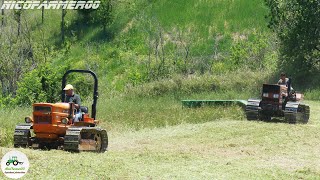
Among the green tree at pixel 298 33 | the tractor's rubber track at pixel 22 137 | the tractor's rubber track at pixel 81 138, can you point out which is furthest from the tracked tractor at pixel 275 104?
the green tree at pixel 298 33

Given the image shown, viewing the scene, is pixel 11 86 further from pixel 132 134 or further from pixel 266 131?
pixel 266 131

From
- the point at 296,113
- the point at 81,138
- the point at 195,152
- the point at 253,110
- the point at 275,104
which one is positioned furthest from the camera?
the point at 253,110

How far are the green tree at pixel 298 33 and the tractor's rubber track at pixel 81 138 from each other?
23.2 m

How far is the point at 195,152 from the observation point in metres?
15.6

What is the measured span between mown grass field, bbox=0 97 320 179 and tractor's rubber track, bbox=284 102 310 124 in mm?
448

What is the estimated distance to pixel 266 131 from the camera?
64.0ft

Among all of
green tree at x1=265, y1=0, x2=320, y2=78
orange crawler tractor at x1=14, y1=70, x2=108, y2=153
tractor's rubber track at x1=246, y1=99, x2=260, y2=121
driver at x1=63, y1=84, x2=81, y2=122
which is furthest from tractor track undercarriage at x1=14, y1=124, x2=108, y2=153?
green tree at x1=265, y1=0, x2=320, y2=78

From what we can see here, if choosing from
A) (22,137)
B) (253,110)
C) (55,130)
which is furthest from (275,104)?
(22,137)

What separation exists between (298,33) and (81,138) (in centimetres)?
2430

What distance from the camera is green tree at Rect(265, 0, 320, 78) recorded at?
35.9 meters

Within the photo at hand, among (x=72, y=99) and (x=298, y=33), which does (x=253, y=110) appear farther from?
(x=298, y=33)

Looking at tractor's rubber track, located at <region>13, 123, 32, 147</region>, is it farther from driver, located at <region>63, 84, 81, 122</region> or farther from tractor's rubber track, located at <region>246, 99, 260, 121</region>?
tractor's rubber track, located at <region>246, 99, 260, 121</region>

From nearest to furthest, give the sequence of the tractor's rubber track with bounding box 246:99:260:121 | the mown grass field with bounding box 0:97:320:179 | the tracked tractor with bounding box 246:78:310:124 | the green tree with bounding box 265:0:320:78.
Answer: the mown grass field with bounding box 0:97:320:179
the tracked tractor with bounding box 246:78:310:124
the tractor's rubber track with bounding box 246:99:260:121
the green tree with bounding box 265:0:320:78

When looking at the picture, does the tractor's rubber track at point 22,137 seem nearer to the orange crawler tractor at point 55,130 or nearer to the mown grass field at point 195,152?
the orange crawler tractor at point 55,130
